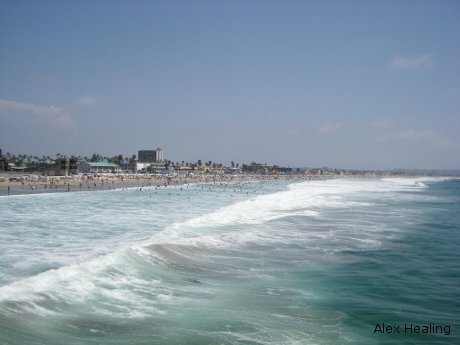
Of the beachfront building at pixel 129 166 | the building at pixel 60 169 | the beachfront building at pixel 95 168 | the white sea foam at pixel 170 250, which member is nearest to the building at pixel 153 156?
the beachfront building at pixel 129 166

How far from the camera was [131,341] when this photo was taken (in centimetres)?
784

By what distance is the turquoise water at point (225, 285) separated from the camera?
332 inches

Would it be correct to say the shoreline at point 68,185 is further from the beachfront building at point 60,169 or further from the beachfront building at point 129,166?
the beachfront building at point 129,166

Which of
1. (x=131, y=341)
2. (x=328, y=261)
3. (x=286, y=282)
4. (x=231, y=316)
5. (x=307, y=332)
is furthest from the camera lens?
(x=328, y=261)

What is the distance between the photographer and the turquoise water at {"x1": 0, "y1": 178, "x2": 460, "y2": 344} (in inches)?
332

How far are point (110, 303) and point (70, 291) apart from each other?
1365mm

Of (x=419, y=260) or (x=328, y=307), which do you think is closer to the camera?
(x=328, y=307)

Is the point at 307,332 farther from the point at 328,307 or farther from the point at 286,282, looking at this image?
the point at 286,282

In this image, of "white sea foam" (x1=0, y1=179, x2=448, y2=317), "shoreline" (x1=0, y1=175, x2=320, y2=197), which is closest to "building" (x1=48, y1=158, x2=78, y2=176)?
"shoreline" (x1=0, y1=175, x2=320, y2=197)

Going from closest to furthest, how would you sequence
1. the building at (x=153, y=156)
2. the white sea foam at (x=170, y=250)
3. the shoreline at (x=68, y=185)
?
1. the white sea foam at (x=170, y=250)
2. the shoreline at (x=68, y=185)
3. the building at (x=153, y=156)

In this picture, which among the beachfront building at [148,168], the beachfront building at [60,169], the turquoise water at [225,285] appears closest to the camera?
the turquoise water at [225,285]

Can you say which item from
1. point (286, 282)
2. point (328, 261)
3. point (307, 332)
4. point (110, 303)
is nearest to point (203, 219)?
point (328, 261)

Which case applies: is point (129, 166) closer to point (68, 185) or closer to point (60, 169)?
point (60, 169)

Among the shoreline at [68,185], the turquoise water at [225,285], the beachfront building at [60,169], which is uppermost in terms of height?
the beachfront building at [60,169]
